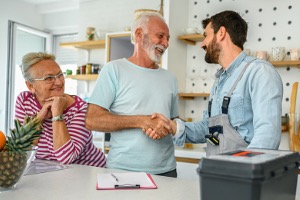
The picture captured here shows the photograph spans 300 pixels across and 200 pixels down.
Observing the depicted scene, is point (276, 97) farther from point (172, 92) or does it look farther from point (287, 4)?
point (287, 4)

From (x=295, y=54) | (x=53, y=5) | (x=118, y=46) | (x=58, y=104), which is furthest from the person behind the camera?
(x=53, y=5)

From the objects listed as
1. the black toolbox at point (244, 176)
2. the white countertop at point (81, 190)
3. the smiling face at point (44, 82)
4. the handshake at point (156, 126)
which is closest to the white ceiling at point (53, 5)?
the smiling face at point (44, 82)

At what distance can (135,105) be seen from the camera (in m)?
1.86

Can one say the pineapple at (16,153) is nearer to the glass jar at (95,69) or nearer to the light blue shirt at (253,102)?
the light blue shirt at (253,102)

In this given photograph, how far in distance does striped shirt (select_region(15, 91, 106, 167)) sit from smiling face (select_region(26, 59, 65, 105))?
6 cm

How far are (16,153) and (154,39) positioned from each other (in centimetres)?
109

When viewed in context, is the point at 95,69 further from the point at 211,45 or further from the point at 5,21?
A: the point at 211,45

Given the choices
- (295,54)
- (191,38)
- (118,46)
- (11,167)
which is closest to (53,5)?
(118,46)

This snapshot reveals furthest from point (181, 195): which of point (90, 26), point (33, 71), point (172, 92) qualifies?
point (90, 26)

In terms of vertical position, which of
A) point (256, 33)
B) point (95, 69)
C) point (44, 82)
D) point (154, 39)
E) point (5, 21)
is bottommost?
point (44, 82)

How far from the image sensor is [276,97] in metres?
1.39

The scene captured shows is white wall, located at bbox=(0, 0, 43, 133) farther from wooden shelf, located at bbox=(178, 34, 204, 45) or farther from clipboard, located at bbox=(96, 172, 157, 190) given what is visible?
clipboard, located at bbox=(96, 172, 157, 190)

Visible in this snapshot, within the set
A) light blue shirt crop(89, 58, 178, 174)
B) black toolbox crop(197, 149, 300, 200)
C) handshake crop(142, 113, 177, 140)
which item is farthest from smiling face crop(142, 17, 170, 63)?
black toolbox crop(197, 149, 300, 200)

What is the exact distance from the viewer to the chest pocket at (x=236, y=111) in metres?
1.51
